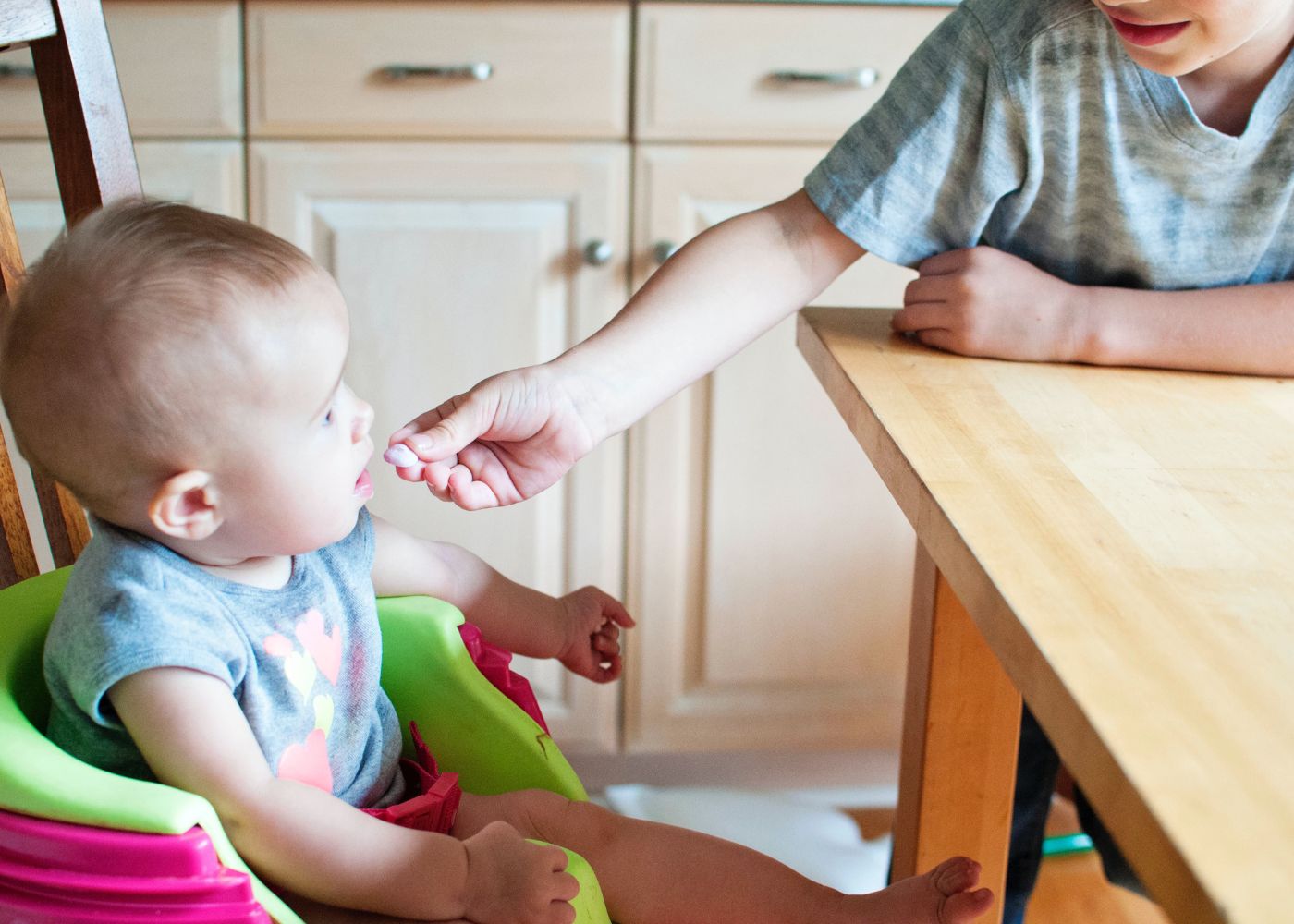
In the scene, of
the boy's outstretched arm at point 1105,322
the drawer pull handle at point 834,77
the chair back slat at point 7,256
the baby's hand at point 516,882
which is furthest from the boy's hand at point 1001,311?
the drawer pull handle at point 834,77

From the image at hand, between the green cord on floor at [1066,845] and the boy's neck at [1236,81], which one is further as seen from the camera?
the green cord on floor at [1066,845]

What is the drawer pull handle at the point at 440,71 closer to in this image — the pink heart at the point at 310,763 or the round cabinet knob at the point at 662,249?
the round cabinet knob at the point at 662,249

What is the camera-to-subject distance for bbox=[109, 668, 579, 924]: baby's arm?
1.98 feet

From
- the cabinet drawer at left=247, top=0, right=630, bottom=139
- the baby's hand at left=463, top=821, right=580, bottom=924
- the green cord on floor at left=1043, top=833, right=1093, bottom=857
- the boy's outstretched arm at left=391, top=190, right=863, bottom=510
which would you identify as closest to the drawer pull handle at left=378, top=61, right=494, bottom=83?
the cabinet drawer at left=247, top=0, right=630, bottom=139

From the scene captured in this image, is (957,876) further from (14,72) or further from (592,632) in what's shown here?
(14,72)

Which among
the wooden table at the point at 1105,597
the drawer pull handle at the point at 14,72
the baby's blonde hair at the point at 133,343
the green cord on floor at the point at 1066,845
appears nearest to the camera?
the wooden table at the point at 1105,597

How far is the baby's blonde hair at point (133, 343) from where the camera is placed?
59 centimetres

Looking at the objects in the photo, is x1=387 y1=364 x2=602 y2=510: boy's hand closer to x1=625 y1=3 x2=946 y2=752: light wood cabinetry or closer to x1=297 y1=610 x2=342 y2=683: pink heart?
x1=297 y1=610 x2=342 y2=683: pink heart

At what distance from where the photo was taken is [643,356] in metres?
0.79

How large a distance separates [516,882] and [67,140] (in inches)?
19.1

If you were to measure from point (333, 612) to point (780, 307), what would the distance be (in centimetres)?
33

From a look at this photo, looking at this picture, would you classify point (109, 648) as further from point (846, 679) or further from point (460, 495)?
point (846, 679)

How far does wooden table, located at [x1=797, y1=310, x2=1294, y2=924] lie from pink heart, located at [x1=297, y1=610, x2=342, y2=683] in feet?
1.01

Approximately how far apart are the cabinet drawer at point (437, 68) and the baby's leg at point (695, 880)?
0.86 m
